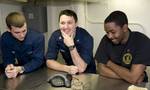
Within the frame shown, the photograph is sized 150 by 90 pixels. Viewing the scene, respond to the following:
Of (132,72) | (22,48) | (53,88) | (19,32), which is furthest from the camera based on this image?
(22,48)

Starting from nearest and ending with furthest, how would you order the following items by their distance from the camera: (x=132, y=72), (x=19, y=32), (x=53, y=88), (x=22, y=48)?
(x=53, y=88)
(x=132, y=72)
(x=19, y=32)
(x=22, y=48)

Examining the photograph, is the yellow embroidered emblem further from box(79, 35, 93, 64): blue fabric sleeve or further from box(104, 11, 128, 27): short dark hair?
box(79, 35, 93, 64): blue fabric sleeve

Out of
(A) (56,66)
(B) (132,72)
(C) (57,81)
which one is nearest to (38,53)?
(A) (56,66)

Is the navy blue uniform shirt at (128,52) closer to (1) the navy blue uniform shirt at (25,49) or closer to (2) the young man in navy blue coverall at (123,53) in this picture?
(2) the young man in navy blue coverall at (123,53)

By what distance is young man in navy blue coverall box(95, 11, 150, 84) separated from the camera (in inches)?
78.1

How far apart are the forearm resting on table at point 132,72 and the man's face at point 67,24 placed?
1.90 ft

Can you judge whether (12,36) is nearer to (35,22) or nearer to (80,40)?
(80,40)

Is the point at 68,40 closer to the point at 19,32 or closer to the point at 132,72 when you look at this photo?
the point at 19,32

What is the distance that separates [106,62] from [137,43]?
0.29m

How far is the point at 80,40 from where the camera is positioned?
2.40m

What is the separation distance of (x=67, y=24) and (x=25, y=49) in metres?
0.44

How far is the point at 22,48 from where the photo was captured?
93.6 inches

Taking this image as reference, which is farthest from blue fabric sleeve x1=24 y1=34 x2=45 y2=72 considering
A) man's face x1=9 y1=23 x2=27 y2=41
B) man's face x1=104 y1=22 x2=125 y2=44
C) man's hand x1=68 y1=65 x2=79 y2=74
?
man's face x1=104 y1=22 x2=125 y2=44

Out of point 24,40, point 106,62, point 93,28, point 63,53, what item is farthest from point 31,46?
point 93,28
